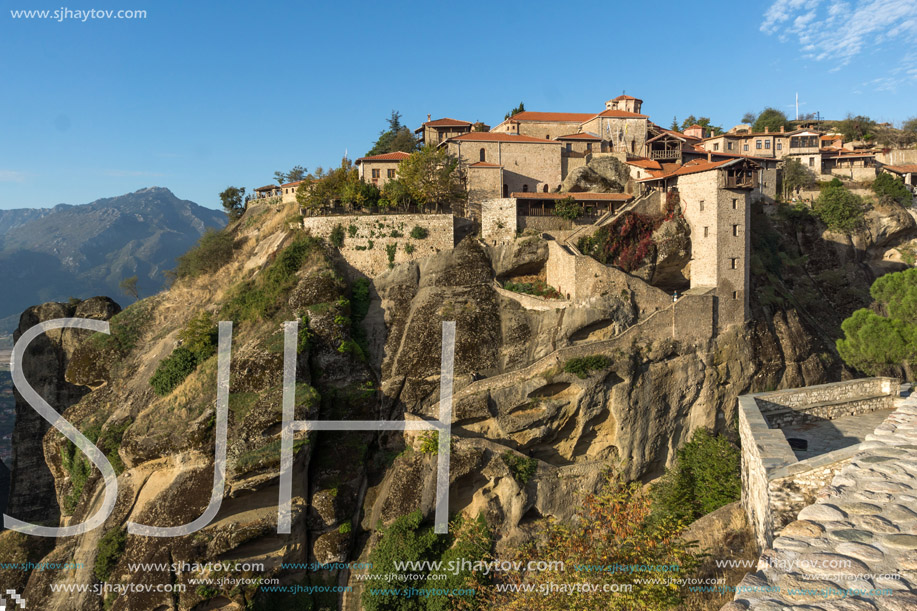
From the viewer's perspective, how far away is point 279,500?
85.0 ft

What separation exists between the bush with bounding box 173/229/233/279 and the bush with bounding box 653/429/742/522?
3152 centimetres

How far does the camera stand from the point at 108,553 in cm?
2498

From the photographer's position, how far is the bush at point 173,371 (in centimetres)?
2914

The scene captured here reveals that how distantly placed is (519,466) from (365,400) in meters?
8.88

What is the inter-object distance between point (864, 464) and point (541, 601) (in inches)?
248

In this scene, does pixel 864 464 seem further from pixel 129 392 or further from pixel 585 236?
pixel 129 392

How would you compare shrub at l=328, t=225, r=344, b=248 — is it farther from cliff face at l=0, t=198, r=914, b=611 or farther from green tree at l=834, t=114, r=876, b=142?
green tree at l=834, t=114, r=876, b=142

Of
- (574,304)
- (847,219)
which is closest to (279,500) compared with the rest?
(574,304)

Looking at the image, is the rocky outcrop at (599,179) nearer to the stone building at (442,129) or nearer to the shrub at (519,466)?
the stone building at (442,129)

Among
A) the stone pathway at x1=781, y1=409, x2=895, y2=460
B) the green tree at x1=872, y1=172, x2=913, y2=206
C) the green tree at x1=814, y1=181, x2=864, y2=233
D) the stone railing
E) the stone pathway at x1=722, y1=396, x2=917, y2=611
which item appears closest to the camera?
the stone pathway at x1=722, y1=396, x2=917, y2=611

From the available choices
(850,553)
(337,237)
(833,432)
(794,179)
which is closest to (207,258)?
(337,237)

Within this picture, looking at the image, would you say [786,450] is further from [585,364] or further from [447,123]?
[447,123]

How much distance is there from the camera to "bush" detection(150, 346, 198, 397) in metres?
29.1

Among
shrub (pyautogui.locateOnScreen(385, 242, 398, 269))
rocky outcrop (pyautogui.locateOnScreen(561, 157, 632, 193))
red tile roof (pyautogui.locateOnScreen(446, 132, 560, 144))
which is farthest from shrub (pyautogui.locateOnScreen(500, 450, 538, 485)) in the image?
red tile roof (pyautogui.locateOnScreen(446, 132, 560, 144))
